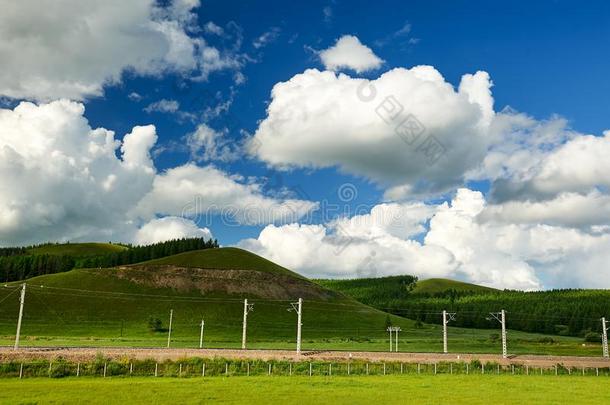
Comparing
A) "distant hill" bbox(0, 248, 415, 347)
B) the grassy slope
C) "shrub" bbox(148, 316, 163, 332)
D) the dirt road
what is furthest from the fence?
"shrub" bbox(148, 316, 163, 332)

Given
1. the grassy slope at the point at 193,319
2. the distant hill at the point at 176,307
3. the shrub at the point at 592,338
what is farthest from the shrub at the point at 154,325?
the shrub at the point at 592,338

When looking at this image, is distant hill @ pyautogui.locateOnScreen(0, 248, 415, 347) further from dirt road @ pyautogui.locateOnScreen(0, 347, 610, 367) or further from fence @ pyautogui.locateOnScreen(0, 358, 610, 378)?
fence @ pyautogui.locateOnScreen(0, 358, 610, 378)

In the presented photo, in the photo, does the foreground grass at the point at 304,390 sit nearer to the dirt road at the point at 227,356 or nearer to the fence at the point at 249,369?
the fence at the point at 249,369

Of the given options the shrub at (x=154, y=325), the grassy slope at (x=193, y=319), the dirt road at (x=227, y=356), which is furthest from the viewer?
the shrub at (x=154, y=325)

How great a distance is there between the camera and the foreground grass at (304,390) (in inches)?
1479

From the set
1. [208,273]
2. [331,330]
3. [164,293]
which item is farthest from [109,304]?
[331,330]

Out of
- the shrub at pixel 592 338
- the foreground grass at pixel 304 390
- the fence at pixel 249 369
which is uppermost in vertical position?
the foreground grass at pixel 304 390

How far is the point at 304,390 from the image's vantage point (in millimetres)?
43625

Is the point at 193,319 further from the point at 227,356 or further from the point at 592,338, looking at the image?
the point at 592,338

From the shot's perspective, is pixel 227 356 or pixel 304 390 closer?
pixel 304 390

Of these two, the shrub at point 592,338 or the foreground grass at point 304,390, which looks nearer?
the foreground grass at point 304,390

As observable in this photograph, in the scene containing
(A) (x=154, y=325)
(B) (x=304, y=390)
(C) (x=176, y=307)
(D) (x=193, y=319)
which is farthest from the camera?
(C) (x=176, y=307)

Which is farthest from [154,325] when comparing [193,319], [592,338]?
[592,338]

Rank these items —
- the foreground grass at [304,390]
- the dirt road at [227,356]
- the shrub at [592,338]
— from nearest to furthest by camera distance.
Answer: the foreground grass at [304,390], the dirt road at [227,356], the shrub at [592,338]
